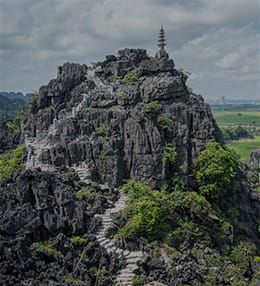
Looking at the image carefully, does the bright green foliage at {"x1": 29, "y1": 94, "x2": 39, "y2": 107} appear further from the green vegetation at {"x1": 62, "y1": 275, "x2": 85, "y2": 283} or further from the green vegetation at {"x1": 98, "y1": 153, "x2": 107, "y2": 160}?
the green vegetation at {"x1": 62, "y1": 275, "x2": 85, "y2": 283}

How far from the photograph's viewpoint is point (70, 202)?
32.4 m

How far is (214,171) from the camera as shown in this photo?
1602 inches

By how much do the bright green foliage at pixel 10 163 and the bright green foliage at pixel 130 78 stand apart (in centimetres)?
1784

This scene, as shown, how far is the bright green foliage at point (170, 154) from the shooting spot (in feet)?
137

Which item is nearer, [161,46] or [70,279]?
[70,279]

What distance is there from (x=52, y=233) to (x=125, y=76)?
95.8 ft

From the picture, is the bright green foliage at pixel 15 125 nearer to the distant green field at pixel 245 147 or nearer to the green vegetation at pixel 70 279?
the green vegetation at pixel 70 279

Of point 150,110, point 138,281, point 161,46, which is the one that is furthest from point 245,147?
point 138,281

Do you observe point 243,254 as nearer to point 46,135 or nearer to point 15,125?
point 46,135

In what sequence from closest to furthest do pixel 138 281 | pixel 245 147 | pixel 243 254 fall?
1. pixel 138 281
2. pixel 243 254
3. pixel 245 147

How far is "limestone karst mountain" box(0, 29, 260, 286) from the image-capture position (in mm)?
28125

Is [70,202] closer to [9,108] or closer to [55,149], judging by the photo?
[55,149]

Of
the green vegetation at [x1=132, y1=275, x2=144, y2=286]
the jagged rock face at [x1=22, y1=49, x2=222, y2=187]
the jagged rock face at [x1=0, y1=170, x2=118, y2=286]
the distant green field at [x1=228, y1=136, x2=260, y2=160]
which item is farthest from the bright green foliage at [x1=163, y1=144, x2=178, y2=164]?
the distant green field at [x1=228, y1=136, x2=260, y2=160]

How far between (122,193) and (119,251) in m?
9.92
